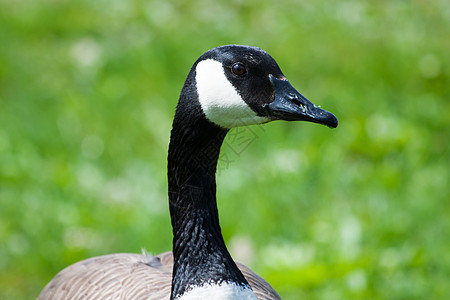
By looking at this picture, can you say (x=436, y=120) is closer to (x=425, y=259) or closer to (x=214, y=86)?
(x=425, y=259)

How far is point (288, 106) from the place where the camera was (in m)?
2.14

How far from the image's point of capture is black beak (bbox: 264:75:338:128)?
210cm

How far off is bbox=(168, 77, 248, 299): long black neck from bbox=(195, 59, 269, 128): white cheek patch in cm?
5

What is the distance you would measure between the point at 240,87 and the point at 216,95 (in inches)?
3.5

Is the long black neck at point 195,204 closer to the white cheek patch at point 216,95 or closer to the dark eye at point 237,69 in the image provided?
the white cheek patch at point 216,95

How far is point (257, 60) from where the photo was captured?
216cm

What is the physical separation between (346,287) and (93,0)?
470 cm

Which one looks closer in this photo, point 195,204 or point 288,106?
point 288,106

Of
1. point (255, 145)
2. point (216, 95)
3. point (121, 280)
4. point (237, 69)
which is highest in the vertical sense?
point (255, 145)

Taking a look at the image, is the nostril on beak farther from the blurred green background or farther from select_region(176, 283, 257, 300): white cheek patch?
the blurred green background

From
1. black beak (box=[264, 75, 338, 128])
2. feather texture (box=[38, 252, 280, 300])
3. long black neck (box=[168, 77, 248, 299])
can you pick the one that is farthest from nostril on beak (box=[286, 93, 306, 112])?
feather texture (box=[38, 252, 280, 300])

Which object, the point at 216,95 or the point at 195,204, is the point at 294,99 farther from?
the point at 195,204

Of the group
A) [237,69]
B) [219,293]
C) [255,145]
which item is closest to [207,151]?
[237,69]

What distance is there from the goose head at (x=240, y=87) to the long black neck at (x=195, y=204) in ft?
0.22
